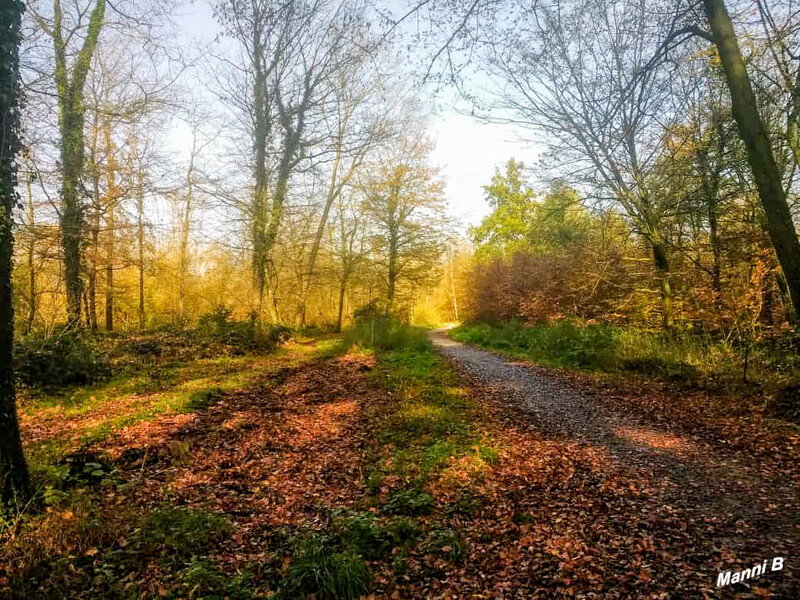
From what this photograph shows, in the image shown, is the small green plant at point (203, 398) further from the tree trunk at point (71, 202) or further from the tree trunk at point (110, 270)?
the tree trunk at point (110, 270)

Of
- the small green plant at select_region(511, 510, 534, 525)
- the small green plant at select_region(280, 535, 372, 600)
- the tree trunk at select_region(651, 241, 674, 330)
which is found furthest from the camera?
the tree trunk at select_region(651, 241, 674, 330)

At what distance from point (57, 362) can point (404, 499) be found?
8672 mm

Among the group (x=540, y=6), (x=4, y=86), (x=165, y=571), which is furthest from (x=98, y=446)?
(x=540, y=6)

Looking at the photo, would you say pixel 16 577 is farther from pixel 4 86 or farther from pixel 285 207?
pixel 285 207

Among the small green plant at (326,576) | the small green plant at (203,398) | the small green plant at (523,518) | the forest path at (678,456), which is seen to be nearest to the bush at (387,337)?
the forest path at (678,456)

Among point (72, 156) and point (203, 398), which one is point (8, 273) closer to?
point (203, 398)

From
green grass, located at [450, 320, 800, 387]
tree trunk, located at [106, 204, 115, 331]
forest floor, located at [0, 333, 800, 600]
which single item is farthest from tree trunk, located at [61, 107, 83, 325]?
green grass, located at [450, 320, 800, 387]

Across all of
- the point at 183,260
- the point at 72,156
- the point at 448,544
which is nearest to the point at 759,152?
the point at 448,544

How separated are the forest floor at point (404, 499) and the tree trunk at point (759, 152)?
7.86 feet

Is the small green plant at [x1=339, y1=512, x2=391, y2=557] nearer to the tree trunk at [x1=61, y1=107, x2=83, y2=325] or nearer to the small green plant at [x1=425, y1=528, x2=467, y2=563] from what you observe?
the small green plant at [x1=425, y1=528, x2=467, y2=563]

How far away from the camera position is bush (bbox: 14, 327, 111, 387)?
26.9ft

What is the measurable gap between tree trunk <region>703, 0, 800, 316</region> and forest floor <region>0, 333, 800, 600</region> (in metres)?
2.40

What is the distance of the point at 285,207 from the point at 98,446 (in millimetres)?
12894

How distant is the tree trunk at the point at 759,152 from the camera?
5.42m
